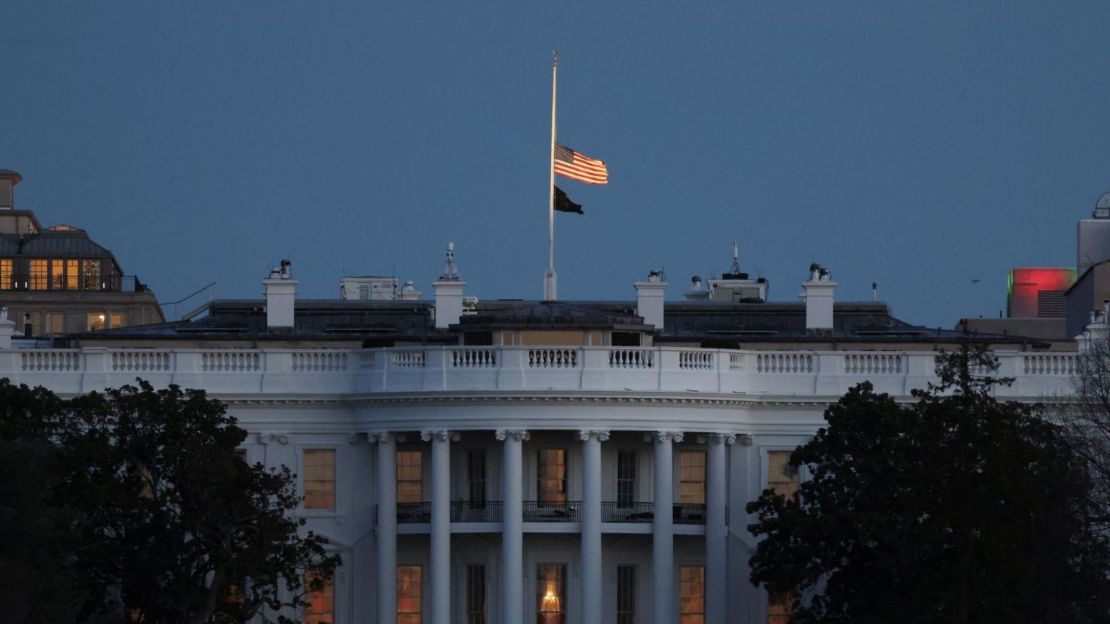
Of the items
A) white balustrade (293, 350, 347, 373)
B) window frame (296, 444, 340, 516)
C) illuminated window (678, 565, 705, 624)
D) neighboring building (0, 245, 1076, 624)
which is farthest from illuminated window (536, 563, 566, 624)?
white balustrade (293, 350, 347, 373)

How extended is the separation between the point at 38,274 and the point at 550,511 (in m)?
80.0

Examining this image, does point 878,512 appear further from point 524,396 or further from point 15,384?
point 15,384

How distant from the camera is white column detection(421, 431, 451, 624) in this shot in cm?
11675

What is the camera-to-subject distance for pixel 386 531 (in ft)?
387

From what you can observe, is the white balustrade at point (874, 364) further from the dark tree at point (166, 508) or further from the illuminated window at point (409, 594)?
the dark tree at point (166, 508)

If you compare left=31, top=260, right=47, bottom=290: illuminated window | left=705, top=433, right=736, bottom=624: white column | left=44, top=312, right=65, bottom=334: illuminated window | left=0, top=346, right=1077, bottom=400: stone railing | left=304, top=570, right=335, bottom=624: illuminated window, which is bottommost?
left=304, top=570, right=335, bottom=624: illuminated window

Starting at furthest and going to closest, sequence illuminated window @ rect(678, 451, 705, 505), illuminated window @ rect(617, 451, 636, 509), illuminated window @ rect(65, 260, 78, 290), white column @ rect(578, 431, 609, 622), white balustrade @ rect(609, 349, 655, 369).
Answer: illuminated window @ rect(65, 260, 78, 290) < illuminated window @ rect(617, 451, 636, 509) < illuminated window @ rect(678, 451, 705, 505) < white balustrade @ rect(609, 349, 655, 369) < white column @ rect(578, 431, 609, 622)

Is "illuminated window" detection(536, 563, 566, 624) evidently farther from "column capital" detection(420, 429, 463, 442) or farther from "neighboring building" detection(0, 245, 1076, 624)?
"column capital" detection(420, 429, 463, 442)

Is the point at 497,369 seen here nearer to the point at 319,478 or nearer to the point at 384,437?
the point at 384,437

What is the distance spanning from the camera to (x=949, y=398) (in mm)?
108125

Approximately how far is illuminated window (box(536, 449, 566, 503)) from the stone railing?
4154 mm

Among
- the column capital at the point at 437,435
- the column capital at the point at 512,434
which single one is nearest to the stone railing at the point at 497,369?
the column capital at the point at 437,435

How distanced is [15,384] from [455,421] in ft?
45.8

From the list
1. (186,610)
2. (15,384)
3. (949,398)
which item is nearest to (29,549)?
(186,610)
